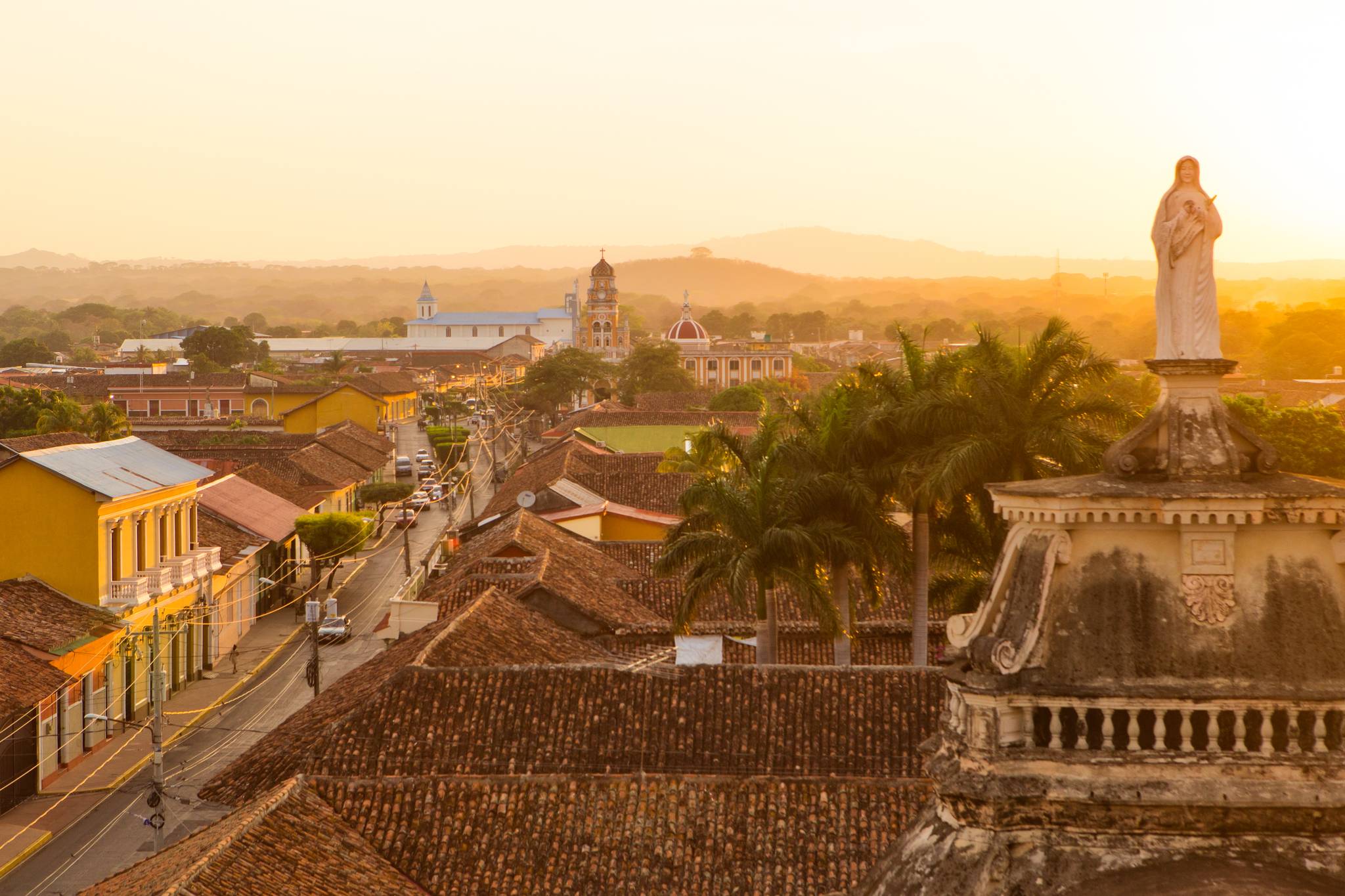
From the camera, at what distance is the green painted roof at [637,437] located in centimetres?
6625

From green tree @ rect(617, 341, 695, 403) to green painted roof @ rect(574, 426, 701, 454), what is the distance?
41.9 meters

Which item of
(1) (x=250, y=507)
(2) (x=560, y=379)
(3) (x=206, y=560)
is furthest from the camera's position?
(2) (x=560, y=379)

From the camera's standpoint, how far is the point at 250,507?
48875 mm

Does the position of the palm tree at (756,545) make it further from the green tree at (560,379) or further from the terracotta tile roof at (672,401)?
the green tree at (560,379)

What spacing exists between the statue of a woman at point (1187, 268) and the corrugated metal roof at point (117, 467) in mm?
26786

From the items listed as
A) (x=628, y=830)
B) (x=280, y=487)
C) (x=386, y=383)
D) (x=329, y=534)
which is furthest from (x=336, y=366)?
(x=628, y=830)

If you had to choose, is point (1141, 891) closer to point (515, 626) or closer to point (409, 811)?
point (409, 811)

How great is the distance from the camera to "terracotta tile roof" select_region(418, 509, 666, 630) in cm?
2903

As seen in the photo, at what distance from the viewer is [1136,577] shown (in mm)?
9367

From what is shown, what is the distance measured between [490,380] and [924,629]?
123 meters

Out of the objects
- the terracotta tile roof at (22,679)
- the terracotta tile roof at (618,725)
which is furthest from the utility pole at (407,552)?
the terracotta tile roof at (618,725)

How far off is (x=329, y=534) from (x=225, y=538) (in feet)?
19.3

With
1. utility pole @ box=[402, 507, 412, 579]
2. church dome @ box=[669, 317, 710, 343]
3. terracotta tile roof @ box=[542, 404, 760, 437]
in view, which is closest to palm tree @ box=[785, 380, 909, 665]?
utility pole @ box=[402, 507, 412, 579]

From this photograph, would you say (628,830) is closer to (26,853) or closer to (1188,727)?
→ (1188,727)
